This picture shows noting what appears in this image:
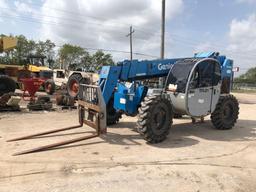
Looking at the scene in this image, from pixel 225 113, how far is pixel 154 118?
3214 millimetres

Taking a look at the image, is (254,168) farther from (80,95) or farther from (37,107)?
(37,107)

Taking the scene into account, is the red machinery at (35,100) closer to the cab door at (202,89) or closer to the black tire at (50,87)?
the cab door at (202,89)

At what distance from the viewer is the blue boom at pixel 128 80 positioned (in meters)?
8.07


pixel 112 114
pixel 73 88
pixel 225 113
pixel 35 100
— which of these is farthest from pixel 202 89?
pixel 35 100

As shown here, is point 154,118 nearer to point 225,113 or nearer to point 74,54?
point 225,113

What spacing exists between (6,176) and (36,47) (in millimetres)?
71280

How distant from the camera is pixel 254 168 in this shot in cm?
596

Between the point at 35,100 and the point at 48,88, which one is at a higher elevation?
the point at 48,88

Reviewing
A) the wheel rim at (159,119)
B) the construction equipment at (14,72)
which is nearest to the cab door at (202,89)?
the wheel rim at (159,119)

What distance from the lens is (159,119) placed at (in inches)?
305

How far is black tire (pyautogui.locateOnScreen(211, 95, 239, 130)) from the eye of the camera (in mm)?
9492

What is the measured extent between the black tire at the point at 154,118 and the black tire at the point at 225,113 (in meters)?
2.22

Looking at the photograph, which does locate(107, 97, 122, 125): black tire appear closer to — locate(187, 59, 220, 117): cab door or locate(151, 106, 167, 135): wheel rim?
locate(151, 106, 167, 135): wheel rim

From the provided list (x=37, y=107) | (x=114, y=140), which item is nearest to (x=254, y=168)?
(x=114, y=140)
